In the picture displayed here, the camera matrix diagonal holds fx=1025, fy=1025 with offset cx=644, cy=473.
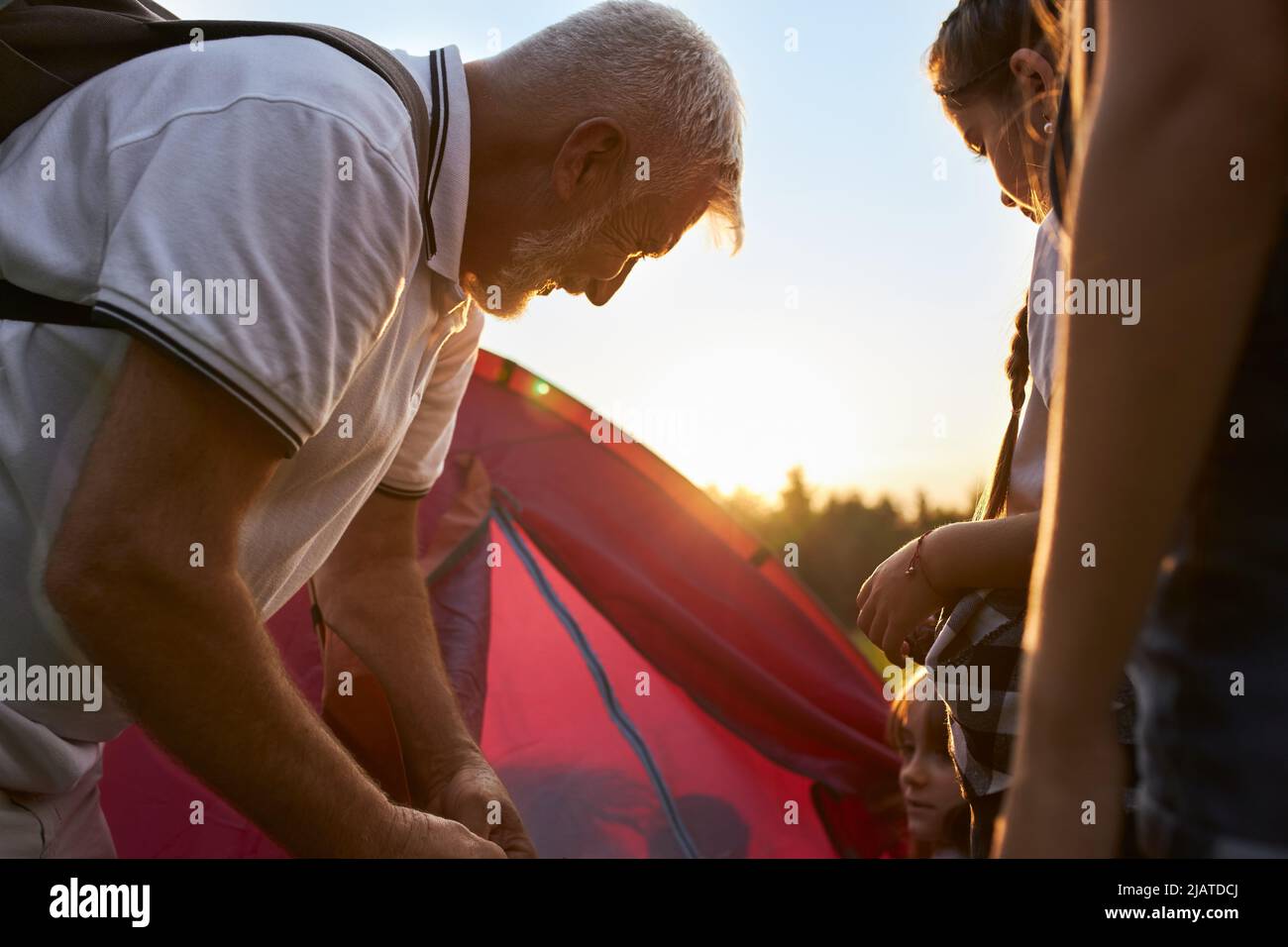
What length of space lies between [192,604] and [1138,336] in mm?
843

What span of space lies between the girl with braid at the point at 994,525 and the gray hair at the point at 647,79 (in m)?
0.34

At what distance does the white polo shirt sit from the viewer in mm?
951

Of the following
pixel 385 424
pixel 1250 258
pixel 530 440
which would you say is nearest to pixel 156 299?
pixel 385 424

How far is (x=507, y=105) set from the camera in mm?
1466

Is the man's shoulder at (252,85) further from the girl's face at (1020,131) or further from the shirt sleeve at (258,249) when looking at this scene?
the girl's face at (1020,131)

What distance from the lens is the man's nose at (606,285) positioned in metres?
1.71

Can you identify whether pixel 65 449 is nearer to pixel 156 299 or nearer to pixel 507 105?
pixel 156 299

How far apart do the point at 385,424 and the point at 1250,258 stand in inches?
43.2

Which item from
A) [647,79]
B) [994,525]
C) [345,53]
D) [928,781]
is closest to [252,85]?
[345,53]

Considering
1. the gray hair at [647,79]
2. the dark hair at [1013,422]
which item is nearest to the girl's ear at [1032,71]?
→ the dark hair at [1013,422]

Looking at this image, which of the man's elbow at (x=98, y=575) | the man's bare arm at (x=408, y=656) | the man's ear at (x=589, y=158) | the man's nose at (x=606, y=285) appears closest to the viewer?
the man's elbow at (x=98, y=575)

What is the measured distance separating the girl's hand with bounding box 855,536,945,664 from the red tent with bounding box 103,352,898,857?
1.50 metres

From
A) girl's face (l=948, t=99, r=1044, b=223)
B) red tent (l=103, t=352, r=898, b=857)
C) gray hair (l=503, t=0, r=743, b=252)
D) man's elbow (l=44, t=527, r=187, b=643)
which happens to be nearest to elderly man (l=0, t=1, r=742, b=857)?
man's elbow (l=44, t=527, r=187, b=643)

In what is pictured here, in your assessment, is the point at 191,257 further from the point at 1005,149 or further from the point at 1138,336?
the point at 1005,149
